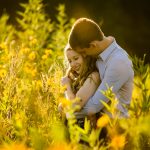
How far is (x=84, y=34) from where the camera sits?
16.9 ft

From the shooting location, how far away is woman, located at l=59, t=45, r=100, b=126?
5.15m

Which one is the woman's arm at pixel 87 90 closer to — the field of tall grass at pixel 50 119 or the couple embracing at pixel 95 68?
the couple embracing at pixel 95 68

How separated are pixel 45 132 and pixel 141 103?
762 mm

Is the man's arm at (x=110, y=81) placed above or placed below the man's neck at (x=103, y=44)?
below

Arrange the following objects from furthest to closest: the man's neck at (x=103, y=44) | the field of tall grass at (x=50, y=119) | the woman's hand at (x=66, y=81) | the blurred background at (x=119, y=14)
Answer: the blurred background at (x=119, y=14) → the woman's hand at (x=66, y=81) → the man's neck at (x=103, y=44) → the field of tall grass at (x=50, y=119)

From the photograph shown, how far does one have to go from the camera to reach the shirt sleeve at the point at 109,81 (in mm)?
5098

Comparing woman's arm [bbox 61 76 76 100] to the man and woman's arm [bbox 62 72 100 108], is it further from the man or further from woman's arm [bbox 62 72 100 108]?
the man

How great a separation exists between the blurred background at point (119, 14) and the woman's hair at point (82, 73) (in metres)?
7.13

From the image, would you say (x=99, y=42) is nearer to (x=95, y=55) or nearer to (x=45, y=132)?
(x=95, y=55)

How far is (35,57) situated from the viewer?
25.6ft

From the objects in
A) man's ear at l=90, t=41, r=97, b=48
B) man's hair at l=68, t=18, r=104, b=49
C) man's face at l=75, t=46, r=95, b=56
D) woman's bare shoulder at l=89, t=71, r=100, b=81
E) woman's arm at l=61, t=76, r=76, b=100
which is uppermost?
man's hair at l=68, t=18, r=104, b=49

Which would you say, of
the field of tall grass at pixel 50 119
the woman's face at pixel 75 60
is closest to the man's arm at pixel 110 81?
the field of tall grass at pixel 50 119

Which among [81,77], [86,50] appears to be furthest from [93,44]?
[81,77]

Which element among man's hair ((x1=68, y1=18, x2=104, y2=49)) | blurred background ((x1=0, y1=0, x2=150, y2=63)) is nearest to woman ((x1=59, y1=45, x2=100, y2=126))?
man's hair ((x1=68, y1=18, x2=104, y2=49))
